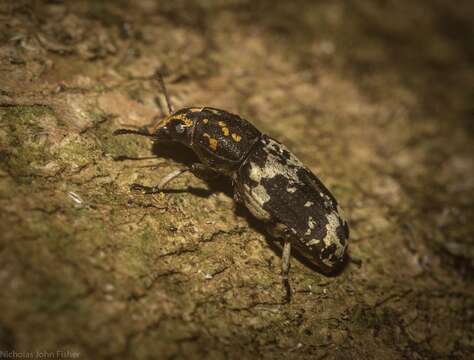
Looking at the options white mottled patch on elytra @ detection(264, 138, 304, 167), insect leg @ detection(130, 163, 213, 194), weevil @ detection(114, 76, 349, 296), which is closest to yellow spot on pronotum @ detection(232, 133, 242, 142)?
weevil @ detection(114, 76, 349, 296)

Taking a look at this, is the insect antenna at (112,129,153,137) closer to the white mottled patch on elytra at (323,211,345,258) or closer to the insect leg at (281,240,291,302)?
the insect leg at (281,240,291,302)

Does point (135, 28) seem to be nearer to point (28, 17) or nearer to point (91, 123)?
point (28, 17)

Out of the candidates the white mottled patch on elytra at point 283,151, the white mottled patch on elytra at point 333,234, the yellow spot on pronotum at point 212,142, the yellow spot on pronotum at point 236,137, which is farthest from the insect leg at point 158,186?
the white mottled patch on elytra at point 333,234

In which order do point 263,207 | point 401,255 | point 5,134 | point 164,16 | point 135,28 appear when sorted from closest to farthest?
point 5,134 < point 263,207 < point 401,255 < point 135,28 < point 164,16

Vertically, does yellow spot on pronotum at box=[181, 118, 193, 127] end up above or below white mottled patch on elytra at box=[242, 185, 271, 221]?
above

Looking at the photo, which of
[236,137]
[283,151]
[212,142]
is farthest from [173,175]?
[283,151]

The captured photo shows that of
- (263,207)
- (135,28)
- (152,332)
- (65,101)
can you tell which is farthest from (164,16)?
(152,332)

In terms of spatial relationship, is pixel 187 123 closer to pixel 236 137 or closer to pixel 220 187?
pixel 236 137
